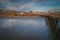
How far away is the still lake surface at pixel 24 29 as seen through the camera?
1.89 metres

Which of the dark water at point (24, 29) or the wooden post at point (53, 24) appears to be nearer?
the wooden post at point (53, 24)

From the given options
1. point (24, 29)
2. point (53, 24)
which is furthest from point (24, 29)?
point (53, 24)

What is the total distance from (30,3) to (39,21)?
35cm

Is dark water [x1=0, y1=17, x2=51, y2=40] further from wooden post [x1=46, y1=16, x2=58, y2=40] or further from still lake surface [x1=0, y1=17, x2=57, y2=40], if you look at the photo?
wooden post [x1=46, y1=16, x2=58, y2=40]

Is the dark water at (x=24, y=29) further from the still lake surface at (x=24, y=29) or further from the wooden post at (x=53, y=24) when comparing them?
the wooden post at (x=53, y=24)

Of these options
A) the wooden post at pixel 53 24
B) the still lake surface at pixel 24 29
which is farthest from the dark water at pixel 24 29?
the wooden post at pixel 53 24

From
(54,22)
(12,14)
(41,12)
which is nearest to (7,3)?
(12,14)

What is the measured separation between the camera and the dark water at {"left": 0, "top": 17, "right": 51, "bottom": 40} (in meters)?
1.89

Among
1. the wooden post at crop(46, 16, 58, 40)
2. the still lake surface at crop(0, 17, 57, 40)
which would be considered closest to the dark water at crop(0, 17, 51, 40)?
the still lake surface at crop(0, 17, 57, 40)

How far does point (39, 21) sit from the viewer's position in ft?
6.09

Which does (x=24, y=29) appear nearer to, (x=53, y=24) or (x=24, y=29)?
(x=24, y=29)

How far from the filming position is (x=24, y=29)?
2029 millimetres

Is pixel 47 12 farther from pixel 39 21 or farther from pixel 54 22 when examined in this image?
pixel 39 21

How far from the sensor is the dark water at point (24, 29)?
189 centimetres
